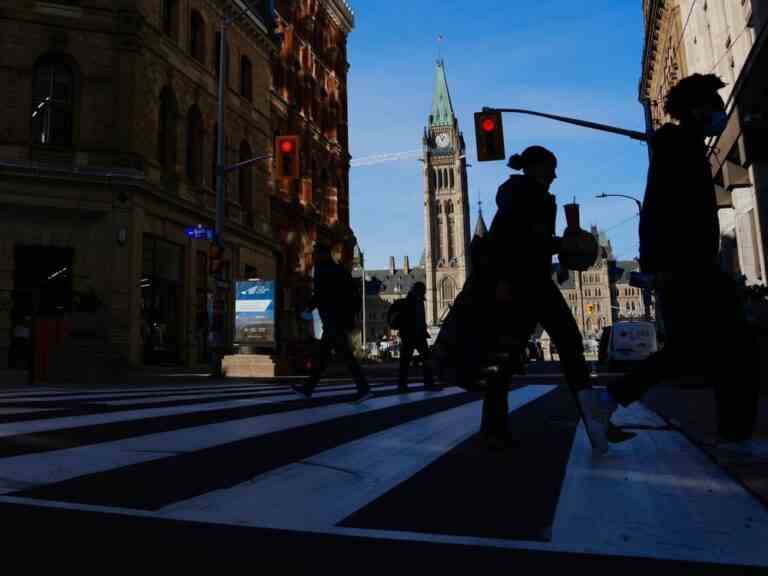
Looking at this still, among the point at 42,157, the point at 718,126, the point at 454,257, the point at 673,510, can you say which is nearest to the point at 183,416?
the point at 673,510

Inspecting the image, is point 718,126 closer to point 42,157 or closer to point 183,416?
point 183,416

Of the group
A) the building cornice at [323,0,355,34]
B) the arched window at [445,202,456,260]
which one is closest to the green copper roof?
the arched window at [445,202,456,260]

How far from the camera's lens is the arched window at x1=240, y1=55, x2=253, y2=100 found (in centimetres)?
2666

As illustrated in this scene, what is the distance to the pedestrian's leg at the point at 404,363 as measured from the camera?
28.2 feet

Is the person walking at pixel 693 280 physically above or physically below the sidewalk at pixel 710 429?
above

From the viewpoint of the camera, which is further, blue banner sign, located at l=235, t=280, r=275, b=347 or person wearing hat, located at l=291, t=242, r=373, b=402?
blue banner sign, located at l=235, t=280, r=275, b=347

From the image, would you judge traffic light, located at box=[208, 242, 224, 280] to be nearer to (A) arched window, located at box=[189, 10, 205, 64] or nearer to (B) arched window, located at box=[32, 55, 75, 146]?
(B) arched window, located at box=[32, 55, 75, 146]

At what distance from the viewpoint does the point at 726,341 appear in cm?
287

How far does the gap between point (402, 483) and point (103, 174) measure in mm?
18052

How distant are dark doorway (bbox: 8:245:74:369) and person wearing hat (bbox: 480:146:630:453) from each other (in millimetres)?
16665

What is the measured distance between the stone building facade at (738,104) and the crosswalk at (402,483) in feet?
38.0

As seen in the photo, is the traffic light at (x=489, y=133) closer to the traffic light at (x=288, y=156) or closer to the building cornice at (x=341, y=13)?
the traffic light at (x=288, y=156)

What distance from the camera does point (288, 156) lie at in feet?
48.4

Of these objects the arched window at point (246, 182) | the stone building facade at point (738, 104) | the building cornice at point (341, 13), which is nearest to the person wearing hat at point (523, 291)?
the stone building facade at point (738, 104)
